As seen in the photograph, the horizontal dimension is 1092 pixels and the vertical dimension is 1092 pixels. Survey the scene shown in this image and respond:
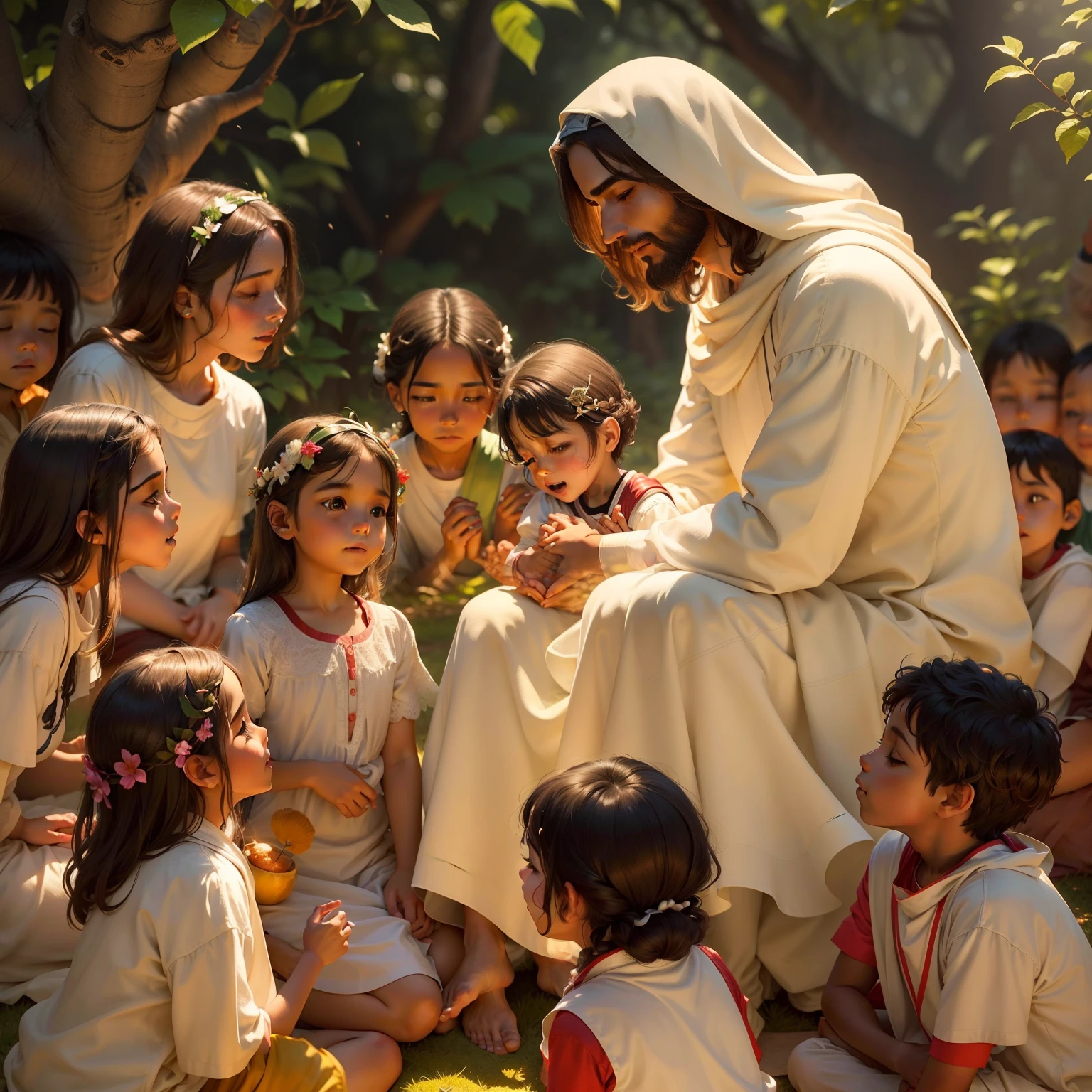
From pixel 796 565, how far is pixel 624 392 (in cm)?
97

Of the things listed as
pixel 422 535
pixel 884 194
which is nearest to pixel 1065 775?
pixel 422 535

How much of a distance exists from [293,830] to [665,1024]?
1118 mm

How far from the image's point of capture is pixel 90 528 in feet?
9.63

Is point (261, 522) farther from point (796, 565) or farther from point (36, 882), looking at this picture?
point (796, 565)

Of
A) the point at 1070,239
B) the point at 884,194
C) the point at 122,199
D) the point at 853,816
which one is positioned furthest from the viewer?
the point at 1070,239

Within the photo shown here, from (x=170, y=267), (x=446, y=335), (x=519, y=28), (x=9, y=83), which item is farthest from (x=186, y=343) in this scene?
(x=519, y=28)

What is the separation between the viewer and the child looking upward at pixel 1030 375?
14.4 ft

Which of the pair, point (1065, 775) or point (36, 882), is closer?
point (36, 882)

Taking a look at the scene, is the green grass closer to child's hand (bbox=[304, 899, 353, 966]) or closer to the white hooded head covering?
child's hand (bbox=[304, 899, 353, 966])

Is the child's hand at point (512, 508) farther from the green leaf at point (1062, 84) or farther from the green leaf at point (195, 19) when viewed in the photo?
the green leaf at point (1062, 84)

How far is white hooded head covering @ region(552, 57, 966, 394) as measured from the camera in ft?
10.2

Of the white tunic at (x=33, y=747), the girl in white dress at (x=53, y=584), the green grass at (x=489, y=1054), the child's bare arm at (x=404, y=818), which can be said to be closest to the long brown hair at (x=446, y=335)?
the girl in white dress at (x=53, y=584)

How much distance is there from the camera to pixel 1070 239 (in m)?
9.96

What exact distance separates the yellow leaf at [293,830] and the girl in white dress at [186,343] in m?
0.97
